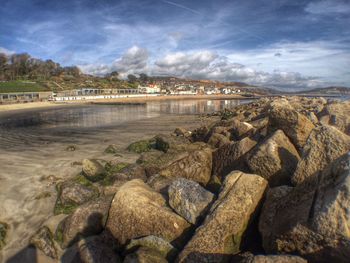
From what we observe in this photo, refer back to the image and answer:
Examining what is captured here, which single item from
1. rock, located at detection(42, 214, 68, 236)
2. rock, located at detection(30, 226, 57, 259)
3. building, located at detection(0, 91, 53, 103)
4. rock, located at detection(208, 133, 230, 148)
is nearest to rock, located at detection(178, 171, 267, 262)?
rock, located at detection(30, 226, 57, 259)

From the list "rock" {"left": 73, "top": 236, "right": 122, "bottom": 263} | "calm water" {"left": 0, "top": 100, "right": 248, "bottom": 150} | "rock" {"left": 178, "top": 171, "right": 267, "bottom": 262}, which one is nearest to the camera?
"rock" {"left": 178, "top": 171, "right": 267, "bottom": 262}

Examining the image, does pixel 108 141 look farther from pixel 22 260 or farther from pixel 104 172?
pixel 22 260

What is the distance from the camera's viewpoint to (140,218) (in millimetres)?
5605

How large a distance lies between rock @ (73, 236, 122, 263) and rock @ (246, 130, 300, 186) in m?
3.29

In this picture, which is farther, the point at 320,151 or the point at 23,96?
the point at 23,96

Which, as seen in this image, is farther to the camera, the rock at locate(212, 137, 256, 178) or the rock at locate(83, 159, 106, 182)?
the rock at locate(83, 159, 106, 182)

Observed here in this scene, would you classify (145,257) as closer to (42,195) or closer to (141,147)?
(42,195)

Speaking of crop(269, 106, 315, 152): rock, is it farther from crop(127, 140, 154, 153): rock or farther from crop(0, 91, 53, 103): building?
crop(0, 91, 53, 103): building

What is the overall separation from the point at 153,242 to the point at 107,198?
2.24 meters

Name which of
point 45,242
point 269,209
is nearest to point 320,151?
point 269,209

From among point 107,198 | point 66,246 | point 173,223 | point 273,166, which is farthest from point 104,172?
point 273,166

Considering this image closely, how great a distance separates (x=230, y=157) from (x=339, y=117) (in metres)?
Answer: 4.33

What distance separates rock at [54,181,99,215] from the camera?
25.4 ft

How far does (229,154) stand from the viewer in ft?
25.5
